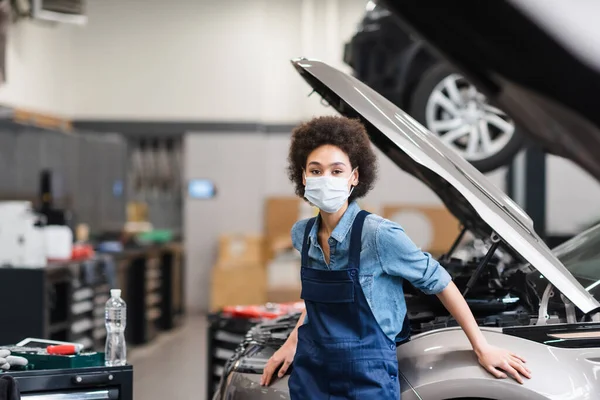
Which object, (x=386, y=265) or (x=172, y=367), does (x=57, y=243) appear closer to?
(x=172, y=367)

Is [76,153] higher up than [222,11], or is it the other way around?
[222,11]

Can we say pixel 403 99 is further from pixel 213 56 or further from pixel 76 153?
pixel 213 56

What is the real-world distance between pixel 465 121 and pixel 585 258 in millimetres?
3166

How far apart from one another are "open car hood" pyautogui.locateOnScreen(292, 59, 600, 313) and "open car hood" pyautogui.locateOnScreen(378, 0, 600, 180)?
164 cm

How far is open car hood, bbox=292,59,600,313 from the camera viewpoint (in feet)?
8.01

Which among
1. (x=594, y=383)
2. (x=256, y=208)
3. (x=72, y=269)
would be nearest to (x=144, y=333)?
(x=72, y=269)

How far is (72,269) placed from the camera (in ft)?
19.9

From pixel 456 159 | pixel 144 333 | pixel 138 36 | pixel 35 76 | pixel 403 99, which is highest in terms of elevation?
pixel 138 36

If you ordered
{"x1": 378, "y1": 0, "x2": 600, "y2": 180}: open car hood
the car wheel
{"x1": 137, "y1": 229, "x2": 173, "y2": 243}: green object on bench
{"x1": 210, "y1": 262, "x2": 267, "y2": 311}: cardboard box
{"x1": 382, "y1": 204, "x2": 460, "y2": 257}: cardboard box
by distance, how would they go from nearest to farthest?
{"x1": 378, "y1": 0, "x2": 600, "y2": 180}: open car hood → the car wheel → {"x1": 137, "y1": 229, "x2": 173, "y2": 243}: green object on bench → {"x1": 382, "y1": 204, "x2": 460, "y2": 257}: cardboard box → {"x1": 210, "y1": 262, "x2": 267, "y2": 311}: cardboard box

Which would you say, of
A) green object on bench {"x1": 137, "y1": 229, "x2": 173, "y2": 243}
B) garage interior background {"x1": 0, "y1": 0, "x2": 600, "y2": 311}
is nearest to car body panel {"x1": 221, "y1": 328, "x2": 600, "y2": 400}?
green object on bench {"x1": 137, "y1": 229, "x2": 173, "y2": 243}

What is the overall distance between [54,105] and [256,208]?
10.0 ft

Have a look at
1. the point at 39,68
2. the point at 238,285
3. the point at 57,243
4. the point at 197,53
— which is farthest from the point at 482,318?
the point at 197,53

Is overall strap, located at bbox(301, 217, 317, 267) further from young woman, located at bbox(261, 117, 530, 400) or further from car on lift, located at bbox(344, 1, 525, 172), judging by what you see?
car on lift, located at bbox(344, 1, 525, 172)

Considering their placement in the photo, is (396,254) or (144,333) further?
(144,333)
